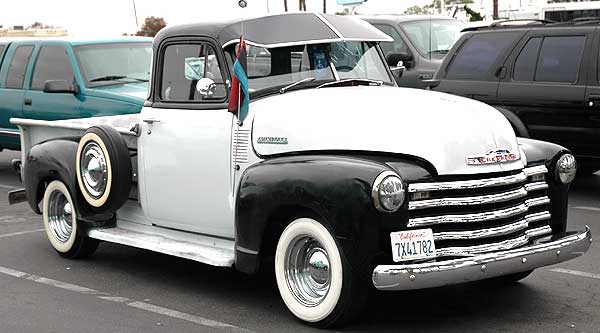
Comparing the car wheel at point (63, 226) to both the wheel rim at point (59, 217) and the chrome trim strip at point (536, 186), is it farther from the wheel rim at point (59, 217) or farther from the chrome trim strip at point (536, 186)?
the chrome trim strip at point (536, 186)

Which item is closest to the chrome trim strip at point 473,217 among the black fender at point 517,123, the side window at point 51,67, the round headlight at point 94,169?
the round headlight at point 94,169

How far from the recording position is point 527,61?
11.1m

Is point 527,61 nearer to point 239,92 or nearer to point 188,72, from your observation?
point 188,72

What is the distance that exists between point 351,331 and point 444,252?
2.43 feet

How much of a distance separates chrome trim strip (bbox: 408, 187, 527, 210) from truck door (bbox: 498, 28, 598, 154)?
4.68 metres

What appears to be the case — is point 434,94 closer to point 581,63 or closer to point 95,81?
point 581,63

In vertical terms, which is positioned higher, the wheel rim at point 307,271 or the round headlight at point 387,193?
the round headlight at point 387,193

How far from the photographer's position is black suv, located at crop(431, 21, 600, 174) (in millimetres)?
10500

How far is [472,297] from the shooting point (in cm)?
684

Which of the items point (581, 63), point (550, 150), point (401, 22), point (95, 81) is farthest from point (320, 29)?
point (401, 22)

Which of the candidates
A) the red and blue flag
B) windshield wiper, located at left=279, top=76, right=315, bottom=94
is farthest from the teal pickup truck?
the red and blue flag

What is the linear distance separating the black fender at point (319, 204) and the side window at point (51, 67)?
22.8ft

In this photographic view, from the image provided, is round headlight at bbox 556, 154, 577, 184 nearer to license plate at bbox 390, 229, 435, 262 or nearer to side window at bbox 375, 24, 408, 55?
license plate at bbox 390, 229, 435, 262

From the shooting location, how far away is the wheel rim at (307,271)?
6.03 meters
